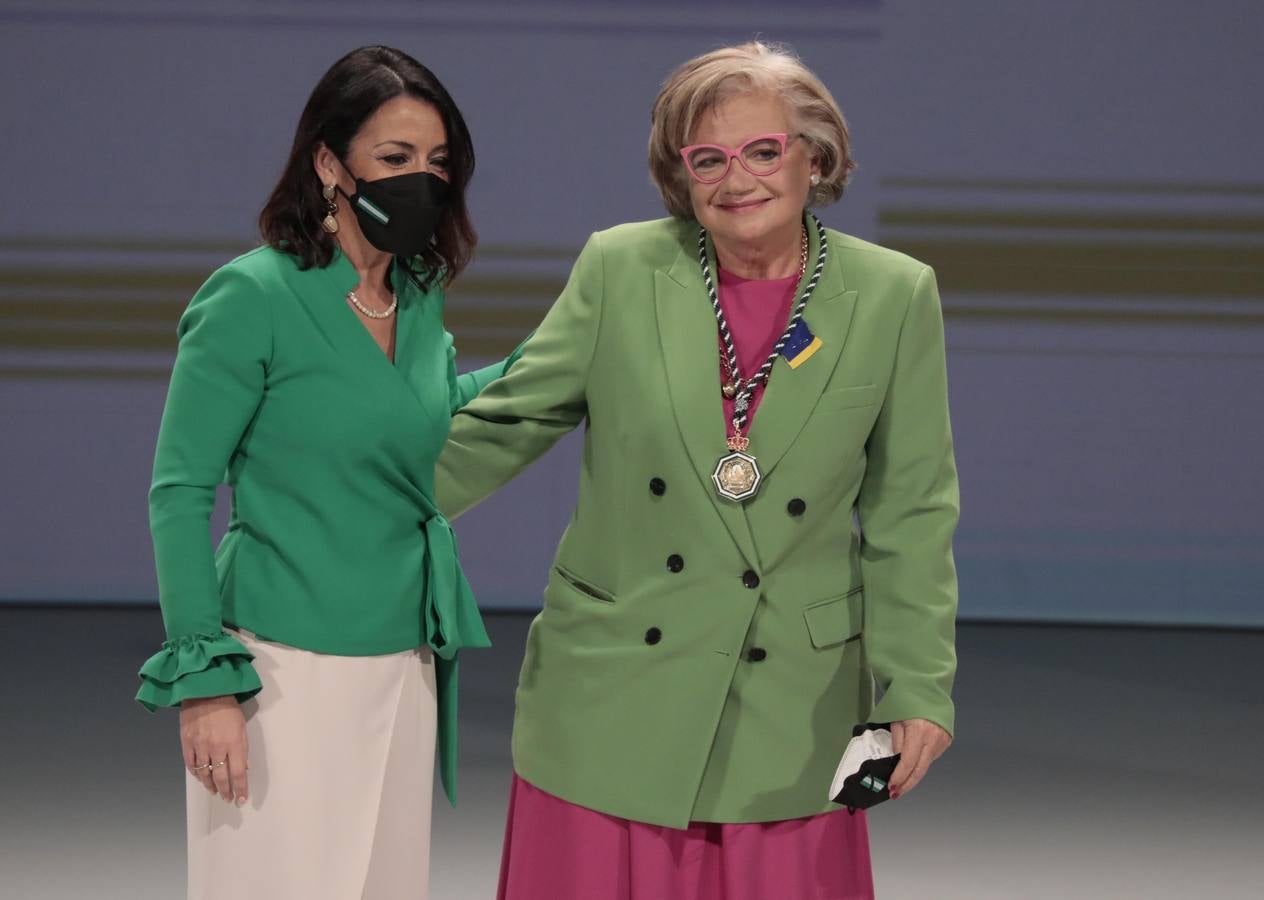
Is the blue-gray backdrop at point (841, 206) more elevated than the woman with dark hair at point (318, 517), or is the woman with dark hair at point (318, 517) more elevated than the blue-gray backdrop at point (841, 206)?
the blue-gray backdrop at point (841, 206)

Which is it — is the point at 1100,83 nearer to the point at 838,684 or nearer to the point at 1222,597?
the point at 1222,597

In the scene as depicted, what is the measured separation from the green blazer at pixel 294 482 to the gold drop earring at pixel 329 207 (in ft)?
0.15

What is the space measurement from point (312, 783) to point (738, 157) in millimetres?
949

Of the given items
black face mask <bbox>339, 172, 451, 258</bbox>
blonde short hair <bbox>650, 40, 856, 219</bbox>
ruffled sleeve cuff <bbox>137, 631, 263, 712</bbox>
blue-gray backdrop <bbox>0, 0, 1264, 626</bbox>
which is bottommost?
ruffled sleeve cuff <bbox>137, 631, 263, 712</bbox>

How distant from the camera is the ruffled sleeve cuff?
1.98 meters

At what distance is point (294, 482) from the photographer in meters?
2.06

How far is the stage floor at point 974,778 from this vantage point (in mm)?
3885

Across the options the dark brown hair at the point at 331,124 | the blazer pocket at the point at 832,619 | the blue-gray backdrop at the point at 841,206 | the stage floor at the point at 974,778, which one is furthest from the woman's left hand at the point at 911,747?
the blue-gray backdrop at the point at 841,206

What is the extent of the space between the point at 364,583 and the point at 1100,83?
16.3 feet

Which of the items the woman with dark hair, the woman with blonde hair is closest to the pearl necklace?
the woman with dark hair

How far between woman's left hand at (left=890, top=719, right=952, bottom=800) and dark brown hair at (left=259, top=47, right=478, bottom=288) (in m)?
0.93

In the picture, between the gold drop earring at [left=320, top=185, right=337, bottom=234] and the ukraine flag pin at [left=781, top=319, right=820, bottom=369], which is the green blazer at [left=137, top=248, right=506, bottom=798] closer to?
the gold drop earring at [left=320, top=185, right=337, bottom=234]

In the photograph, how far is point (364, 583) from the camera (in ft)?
6.89

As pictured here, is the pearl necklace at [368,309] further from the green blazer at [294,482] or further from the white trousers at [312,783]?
the white trousers at [312,783]
